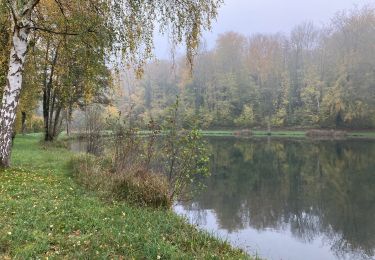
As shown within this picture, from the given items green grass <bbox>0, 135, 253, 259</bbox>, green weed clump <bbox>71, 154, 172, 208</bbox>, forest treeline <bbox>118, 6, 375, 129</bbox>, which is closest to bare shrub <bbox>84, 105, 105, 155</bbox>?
green weed clump <bbox>71, 154, 172, 208</bbox>

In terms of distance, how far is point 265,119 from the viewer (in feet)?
230

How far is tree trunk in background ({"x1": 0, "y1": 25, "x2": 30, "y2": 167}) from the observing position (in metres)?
11.1

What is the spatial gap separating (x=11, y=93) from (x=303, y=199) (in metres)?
11.5

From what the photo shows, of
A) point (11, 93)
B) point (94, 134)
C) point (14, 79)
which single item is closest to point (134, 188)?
point (11, 93)

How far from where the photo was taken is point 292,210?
14.3 m

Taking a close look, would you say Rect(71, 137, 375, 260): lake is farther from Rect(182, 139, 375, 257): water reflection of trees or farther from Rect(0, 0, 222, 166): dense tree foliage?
Rect(0, 0, 222, 166): dense tree foliage

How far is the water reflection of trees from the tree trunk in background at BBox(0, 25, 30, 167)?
6.83 meters

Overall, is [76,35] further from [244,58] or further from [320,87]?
[244,58]

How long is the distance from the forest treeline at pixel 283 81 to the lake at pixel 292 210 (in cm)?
3566

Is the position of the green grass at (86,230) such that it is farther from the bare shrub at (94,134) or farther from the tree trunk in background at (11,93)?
the bare shrub at (94,134)

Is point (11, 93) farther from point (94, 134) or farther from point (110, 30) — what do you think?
point (94, 134)

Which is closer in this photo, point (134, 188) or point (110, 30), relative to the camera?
point (134, 188)

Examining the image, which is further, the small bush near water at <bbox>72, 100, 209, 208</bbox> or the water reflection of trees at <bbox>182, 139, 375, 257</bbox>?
the water reflection of trees at <bbox>182, 139, 375, 257</bbox>

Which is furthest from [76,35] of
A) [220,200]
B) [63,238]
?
[220,200]
